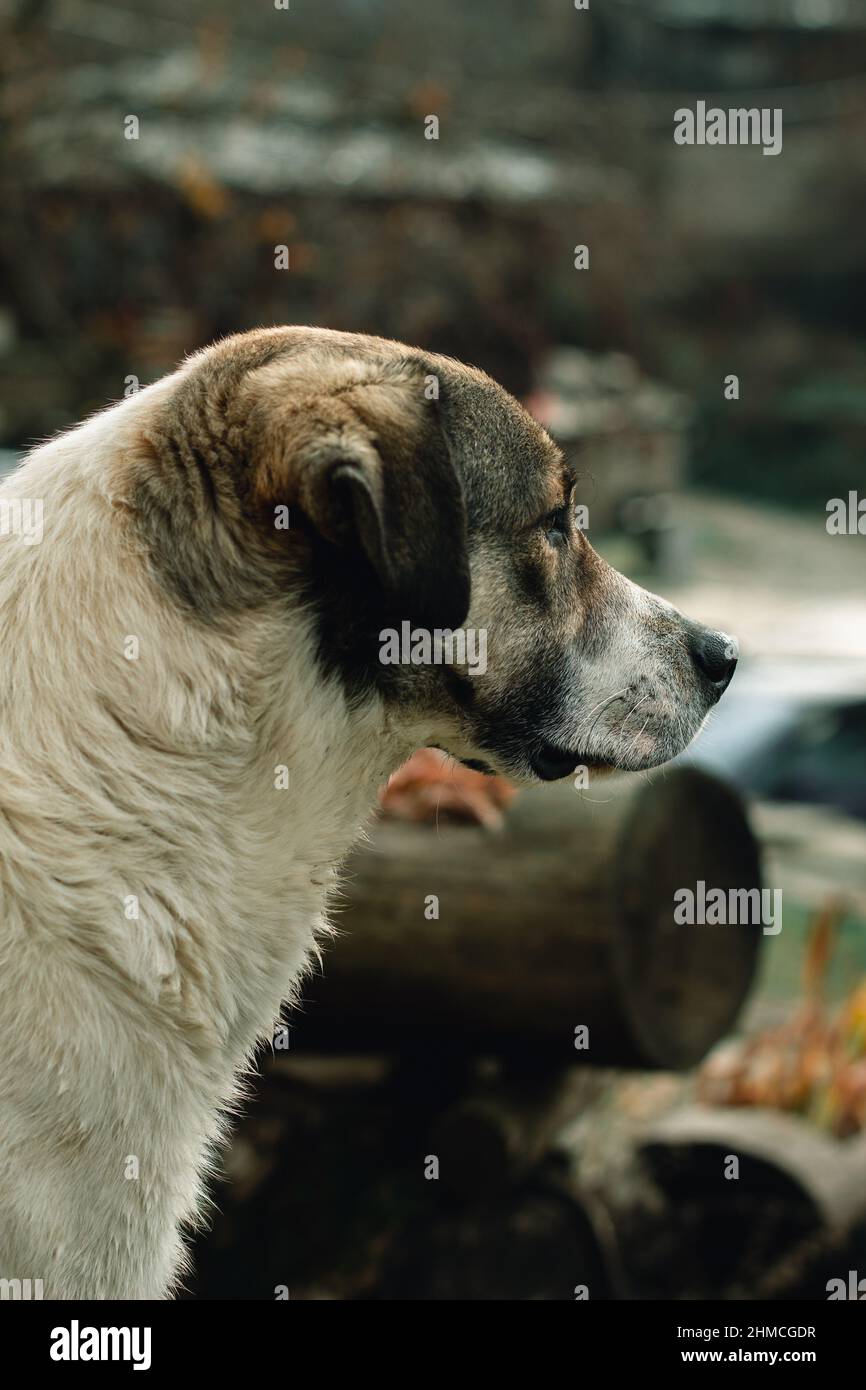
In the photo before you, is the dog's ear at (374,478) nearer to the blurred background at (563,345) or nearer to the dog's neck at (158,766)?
the dog's neck at (158,766)

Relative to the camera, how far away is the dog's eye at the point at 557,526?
9.80 ft

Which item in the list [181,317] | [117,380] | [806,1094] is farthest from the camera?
[181,317]

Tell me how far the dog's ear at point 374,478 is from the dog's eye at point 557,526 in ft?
1.39

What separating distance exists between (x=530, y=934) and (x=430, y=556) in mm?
2179

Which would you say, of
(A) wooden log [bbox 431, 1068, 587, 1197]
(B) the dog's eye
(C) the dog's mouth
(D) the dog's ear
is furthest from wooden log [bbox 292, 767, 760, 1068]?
(D) the dog's ear

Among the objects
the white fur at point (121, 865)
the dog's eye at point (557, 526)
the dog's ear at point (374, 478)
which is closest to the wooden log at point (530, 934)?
the dog's eye at point (557, 526)

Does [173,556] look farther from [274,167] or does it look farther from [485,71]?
[485,71]

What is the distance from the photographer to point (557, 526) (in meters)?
3.02

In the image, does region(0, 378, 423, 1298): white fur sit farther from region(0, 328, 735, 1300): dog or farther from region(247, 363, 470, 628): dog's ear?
region(247, 363, 470, 628): dog's ear

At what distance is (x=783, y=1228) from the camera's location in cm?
511

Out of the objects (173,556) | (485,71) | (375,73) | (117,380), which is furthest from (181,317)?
(485,71)

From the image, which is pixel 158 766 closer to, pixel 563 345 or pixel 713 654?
pixel 713 654

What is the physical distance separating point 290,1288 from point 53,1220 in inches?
95.3

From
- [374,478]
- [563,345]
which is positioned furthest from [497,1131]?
[563,345]
